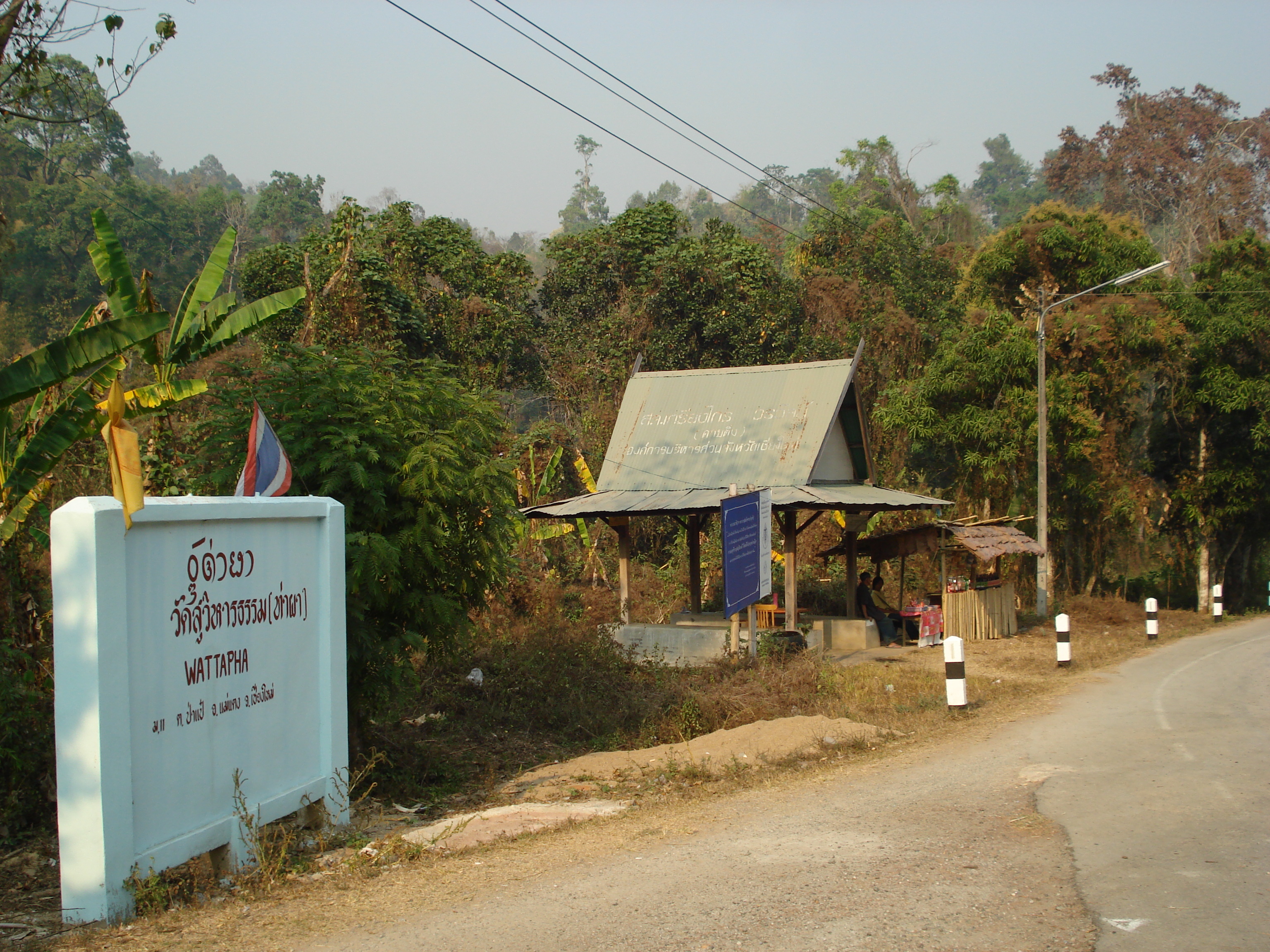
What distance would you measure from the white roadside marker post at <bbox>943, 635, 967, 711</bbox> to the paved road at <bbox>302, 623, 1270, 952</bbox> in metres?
2.16

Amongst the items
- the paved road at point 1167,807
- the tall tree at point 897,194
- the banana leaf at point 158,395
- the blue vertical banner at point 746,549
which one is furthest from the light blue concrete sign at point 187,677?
the tall tree at point 897,194

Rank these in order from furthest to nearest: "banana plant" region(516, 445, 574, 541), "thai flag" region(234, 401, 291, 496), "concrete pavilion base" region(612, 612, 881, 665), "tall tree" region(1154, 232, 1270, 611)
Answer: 1. "tall tree" region(1154, 232, 1270, 611)
2. "banana plant" region(516, 445, 574, 541)
3. "concrete pavilion base" region(612, 612, 881, 665)
4. "thai flag" region(234, 401, 291, 496)

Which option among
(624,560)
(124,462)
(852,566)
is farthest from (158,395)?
(852,566)

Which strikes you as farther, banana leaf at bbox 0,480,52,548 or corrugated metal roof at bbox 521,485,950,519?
corrugated metal roof at bbox 521,485,950,519

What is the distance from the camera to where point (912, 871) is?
6090 mm

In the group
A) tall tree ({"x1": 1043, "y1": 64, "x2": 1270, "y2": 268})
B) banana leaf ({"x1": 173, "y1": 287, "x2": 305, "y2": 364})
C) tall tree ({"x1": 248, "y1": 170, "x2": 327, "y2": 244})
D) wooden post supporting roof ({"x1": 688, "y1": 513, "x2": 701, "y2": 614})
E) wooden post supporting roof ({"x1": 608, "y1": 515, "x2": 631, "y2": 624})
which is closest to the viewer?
banana leaf ({"x1": 173, "y1": 287, "x2": 305, "y2": 364})

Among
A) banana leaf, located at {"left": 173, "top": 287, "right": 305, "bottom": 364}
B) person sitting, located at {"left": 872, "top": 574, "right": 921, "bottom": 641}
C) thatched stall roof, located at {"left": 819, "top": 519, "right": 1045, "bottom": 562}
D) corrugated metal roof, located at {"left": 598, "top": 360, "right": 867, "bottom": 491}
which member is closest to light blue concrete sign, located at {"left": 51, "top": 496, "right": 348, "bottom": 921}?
banana leaf, located at {"left": 173, "top": 287, "right": 305, "bottom": 364}

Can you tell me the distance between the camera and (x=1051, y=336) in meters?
26.8

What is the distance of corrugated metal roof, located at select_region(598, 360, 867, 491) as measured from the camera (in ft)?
63.0

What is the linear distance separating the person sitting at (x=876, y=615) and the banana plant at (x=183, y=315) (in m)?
15.1

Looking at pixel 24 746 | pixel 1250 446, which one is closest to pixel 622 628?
pixel 24 746

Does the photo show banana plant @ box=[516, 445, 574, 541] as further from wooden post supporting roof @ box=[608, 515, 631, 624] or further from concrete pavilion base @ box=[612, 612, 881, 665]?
concrete pavilion base @ box=[612, 612, 881, 665]

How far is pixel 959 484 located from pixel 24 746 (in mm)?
24897

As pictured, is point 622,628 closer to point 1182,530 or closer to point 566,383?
point 566,383
